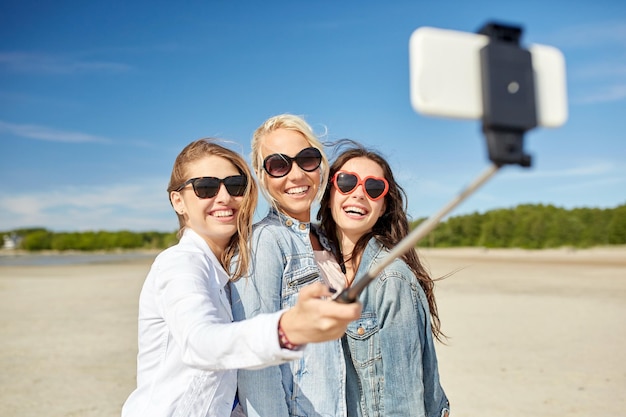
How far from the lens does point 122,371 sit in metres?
9.82

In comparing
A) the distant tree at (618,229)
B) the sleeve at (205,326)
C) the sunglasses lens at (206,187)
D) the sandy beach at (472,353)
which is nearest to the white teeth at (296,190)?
the sunglasses lens at (206,187)

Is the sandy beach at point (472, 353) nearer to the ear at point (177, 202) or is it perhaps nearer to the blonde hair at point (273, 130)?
the blonde hair at point (273, 130)

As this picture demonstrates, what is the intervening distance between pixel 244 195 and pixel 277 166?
0.34 metres

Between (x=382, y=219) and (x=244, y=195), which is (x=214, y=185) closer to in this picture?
(x=244, y=195)

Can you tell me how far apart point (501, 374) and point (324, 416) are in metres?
7.43

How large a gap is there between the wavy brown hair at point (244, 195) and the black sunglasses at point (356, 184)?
26.8 inches

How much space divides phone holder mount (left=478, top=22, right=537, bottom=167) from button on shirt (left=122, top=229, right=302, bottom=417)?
1.08 meters

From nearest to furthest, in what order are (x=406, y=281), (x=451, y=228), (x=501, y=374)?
(x=406, y=281)
(x=501, y=374)
(x=451, y=228)

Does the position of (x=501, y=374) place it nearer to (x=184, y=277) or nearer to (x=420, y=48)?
(x=184, y=277)

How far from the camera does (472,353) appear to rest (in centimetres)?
1092

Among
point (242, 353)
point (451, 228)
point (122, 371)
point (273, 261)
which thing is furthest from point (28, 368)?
point (451, 228)

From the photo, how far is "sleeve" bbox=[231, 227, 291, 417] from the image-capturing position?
2605mm

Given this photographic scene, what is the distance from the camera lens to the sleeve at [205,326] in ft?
5.66

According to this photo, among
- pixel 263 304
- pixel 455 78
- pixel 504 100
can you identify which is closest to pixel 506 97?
pixel 504 100
